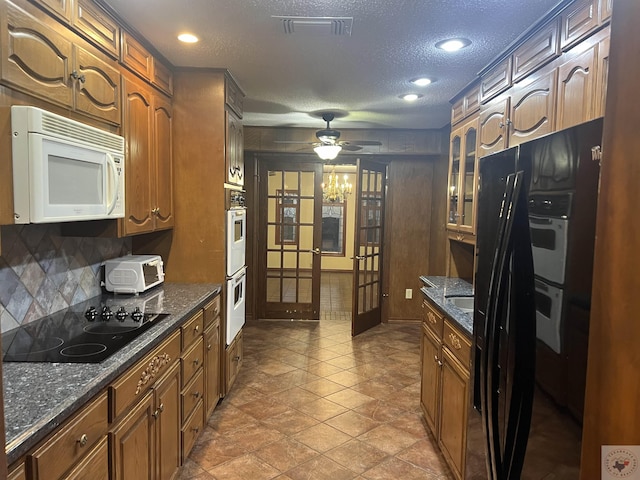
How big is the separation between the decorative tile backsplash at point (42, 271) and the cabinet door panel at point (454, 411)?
2.07 metres

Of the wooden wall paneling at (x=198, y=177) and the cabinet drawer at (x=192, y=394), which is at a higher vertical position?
the wooden wall paneling at (x=198, y=177)

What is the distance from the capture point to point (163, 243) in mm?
3051

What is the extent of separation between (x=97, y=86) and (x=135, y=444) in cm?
162

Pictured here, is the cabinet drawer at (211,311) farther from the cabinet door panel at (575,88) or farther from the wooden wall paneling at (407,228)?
the wooden wall paneling at (407,228)

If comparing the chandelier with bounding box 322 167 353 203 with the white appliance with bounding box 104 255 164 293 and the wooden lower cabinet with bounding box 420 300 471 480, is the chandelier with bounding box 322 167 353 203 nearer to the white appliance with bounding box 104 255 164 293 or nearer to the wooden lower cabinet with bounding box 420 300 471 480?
the wooden lower cabinet with bounding box 420 300 471 480

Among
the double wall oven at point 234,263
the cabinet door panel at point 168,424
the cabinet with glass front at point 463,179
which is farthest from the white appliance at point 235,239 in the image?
the cabinet with glass front at point 463,179

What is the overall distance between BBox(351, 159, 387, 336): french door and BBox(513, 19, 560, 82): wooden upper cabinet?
2.67 m

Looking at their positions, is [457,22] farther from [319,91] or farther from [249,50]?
[319,91]

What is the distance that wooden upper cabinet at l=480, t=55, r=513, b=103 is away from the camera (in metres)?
2.48

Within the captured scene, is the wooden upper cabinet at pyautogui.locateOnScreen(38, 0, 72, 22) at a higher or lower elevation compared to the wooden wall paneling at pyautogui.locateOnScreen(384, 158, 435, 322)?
higher

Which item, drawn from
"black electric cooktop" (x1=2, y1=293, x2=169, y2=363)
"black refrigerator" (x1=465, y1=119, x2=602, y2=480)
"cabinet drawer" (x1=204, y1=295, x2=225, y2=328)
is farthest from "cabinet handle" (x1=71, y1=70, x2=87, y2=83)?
"black refrigerator" (x1=465, y1=119, x2=602, y2=480)

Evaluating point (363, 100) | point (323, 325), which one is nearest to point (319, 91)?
point (363, 100)

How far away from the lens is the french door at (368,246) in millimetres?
5016

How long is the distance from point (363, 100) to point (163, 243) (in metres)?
2.16
